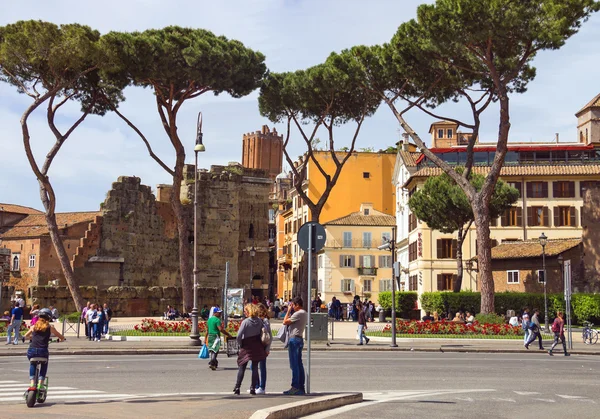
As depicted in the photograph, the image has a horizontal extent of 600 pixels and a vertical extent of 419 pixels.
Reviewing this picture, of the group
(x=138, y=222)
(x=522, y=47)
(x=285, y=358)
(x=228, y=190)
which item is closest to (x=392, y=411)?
(x=285, y=358)

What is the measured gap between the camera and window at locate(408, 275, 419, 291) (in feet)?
187

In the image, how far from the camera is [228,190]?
61.9 meters

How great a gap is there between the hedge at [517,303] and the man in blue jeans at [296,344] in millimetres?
30593

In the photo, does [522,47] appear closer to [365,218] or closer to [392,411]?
[392,411]

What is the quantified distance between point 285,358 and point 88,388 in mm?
8921

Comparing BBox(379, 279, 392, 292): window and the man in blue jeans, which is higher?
BBox(379, 279, 392, 292): window

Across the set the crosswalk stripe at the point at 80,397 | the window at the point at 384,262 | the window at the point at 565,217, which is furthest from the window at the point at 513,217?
the crosswalk stripe at the point at 80,397

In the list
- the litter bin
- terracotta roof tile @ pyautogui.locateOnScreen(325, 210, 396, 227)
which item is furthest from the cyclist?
terracotta roof tile @ pyautogui.locateOnScreen(325, 210, 396, 227)

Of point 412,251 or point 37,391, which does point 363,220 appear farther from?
point 37,391

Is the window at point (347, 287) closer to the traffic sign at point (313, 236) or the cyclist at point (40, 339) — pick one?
the traffic sign at point (313, 236)

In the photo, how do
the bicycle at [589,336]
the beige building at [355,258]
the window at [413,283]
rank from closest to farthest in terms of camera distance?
1. the bicycle at [589,336]
2. the window at [413,283]
3. the beige building at [355,258]

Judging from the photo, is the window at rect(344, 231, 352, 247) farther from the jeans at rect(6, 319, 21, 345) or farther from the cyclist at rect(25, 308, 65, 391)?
the cyclist at rect(25, 308, 65, 391)

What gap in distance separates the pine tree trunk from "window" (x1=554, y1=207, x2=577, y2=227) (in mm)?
26935

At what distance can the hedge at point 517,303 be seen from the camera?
40375mm
